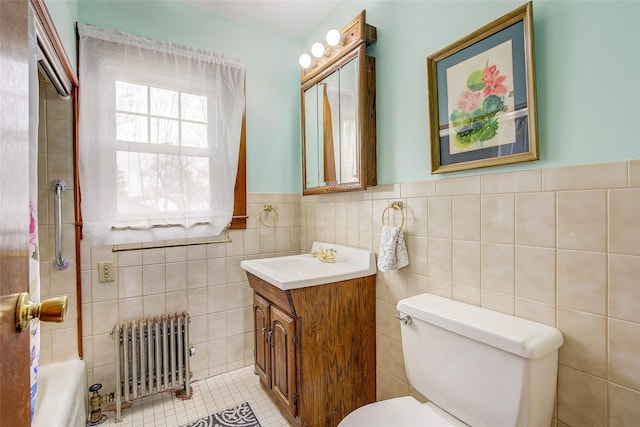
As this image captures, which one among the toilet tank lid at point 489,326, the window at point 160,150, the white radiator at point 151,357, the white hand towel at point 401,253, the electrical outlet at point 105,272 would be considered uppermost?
the window at point 160,150

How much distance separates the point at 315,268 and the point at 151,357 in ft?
3.47

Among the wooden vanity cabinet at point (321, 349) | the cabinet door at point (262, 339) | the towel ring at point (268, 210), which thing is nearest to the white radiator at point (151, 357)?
the cabinet door at point (262, 339)

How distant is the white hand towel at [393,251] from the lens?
58.1 inches

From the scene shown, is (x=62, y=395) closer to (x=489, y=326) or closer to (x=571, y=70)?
(x=489, y=326)

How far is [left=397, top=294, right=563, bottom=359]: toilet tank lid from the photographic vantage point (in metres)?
0.94

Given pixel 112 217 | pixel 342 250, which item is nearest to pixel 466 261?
pixel 342 250

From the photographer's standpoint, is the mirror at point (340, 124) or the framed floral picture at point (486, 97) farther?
the mirror at point (340, 124)

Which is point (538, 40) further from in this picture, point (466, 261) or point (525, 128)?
point (466, 261)

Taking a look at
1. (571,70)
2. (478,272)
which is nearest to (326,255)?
(478,272)

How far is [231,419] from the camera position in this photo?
1.72 meters

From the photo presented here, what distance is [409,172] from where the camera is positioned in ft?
5.04

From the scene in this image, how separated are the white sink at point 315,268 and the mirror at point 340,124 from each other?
373mm

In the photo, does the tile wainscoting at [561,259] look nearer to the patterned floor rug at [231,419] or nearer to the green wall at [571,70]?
the green wall at [571,70]

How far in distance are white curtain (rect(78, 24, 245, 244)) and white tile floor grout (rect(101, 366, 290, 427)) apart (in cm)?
97
